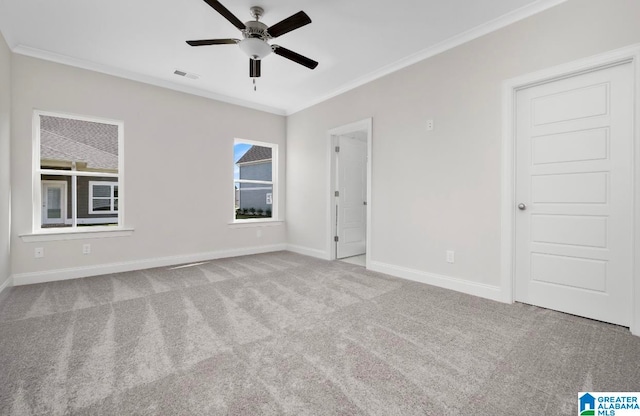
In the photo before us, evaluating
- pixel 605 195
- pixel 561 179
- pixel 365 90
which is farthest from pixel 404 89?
pixel 605 195

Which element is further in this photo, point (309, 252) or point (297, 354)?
point (309, 252)

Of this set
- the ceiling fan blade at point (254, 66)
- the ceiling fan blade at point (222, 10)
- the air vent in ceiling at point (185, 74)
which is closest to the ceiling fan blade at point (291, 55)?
the ceiling fan blade at point (254, 66)

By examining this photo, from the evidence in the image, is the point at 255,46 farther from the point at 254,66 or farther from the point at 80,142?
the point at 80,142

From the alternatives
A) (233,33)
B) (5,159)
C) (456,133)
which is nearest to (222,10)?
(233,33)

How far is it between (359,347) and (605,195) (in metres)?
2.35

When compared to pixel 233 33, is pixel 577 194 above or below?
below

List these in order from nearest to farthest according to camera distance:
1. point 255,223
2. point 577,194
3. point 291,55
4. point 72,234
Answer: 1. point 577,194
2. point 291,55
3. point 72,234
4. point 255,223

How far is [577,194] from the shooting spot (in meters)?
2.45

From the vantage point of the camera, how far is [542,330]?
2.21 metres

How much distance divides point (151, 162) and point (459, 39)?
4.33m

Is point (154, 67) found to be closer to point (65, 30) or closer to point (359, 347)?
point (65, 30)

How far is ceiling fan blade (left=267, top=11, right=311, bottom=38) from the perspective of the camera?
224 centimetres

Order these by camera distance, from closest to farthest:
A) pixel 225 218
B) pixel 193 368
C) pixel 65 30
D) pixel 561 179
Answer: pixel 193 368
pixel 561 179
pixel 65 30
pixel 225 218

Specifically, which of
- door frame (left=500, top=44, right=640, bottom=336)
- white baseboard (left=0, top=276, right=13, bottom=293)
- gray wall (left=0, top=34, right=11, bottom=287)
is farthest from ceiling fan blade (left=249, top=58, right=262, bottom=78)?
white baseboard (left=0, top=276, right=13, bottom=293)
